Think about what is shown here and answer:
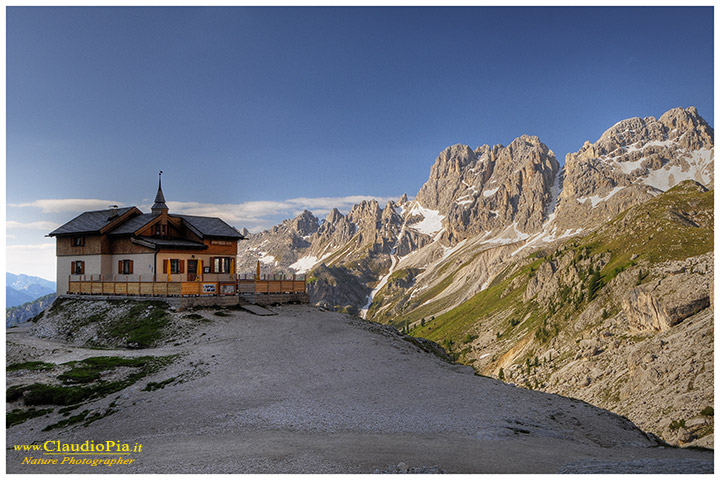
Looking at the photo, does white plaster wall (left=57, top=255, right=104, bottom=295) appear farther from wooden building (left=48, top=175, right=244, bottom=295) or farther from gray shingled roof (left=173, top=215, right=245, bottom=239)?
gray shingled roof (left=173, top=215, right=245, bottom=239)

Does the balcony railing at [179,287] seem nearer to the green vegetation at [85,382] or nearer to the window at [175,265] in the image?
the window at [175,265]

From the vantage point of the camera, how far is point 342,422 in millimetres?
20000

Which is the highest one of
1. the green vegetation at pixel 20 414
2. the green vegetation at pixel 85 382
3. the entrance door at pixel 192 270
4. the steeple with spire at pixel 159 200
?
the steeple with spire at pixel 159 200

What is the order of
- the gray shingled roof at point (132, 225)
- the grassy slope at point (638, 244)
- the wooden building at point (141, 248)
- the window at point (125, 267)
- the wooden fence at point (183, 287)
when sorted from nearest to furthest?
the wooden fence at point (183, 287), the wooden building at point (141, 248), the window at point (125, 267), the gray shingled roof at point (132, 225), the grassy slope at point (638, 244)

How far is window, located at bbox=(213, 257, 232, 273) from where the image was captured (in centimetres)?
6141

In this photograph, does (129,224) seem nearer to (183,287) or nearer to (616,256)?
(183,287)

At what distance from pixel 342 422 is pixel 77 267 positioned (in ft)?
172

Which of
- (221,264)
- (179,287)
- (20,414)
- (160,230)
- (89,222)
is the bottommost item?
(20,414)

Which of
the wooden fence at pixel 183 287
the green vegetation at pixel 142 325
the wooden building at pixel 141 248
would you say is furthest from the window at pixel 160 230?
the green vegetation at pixel 142 325

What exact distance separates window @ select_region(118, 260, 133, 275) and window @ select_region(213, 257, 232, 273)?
9.44 m

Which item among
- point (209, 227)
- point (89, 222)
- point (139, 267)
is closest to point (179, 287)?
point (139, 267)

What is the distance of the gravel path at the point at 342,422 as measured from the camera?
15203 millimetres

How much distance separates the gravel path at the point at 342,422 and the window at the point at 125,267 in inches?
917

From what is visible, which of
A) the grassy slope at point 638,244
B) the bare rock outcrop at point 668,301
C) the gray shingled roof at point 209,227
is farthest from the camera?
the grassy slope at point 638,244
